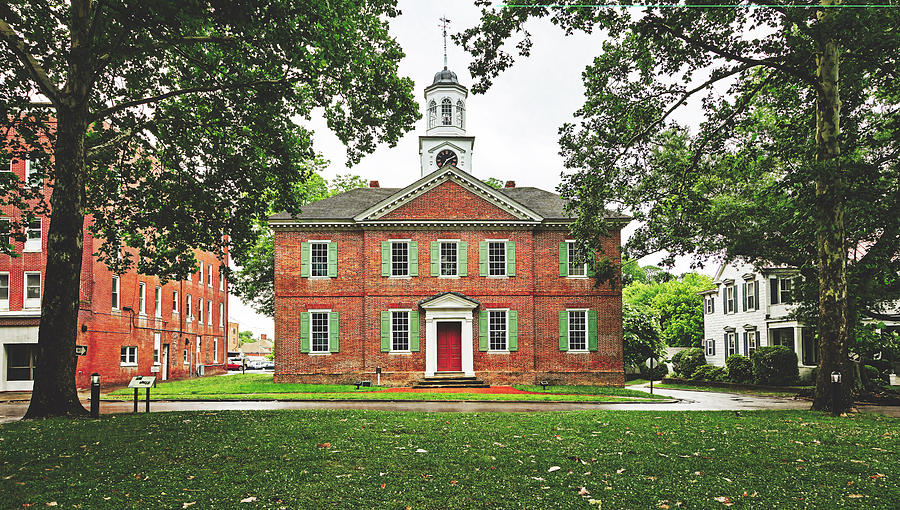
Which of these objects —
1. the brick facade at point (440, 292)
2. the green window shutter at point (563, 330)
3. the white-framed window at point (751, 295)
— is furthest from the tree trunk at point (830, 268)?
the white-framed window at point (751, 295)

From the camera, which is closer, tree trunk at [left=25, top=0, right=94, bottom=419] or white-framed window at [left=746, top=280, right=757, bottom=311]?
tree trunk at [left=25, top=0, right=94, bottom=419]

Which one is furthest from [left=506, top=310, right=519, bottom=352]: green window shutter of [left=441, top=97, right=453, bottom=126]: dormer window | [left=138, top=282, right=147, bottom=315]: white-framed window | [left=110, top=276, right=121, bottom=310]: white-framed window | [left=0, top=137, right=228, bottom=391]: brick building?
[left=138, top=282, right=147, bottom=315]: white-framed window

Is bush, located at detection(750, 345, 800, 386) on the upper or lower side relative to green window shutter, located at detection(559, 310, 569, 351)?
lower

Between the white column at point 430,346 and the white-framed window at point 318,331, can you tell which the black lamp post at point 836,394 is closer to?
the white column at point 430,346

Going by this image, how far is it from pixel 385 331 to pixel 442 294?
10.6 ft

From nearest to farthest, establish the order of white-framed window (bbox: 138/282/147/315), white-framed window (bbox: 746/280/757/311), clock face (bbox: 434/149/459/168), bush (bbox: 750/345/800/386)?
1. bush (bbox: 750/345/800/386)
2. white-framed window (bbox: 138/282/147/315)
3. clock face (bbox: 434/149/459/168)
4. white-framed window (bbox: 746/280/757/311)

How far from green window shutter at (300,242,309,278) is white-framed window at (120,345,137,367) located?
11.4m

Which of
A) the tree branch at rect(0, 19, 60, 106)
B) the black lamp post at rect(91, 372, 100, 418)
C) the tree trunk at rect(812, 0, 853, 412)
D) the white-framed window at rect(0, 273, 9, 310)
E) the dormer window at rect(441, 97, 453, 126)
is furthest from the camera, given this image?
the dormer window at rect(441, 97, 453, 126)

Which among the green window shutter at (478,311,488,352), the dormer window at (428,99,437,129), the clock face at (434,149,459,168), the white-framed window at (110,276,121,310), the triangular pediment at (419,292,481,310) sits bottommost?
the green window shutter at (478,311,488,352)

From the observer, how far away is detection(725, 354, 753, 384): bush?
3378cm

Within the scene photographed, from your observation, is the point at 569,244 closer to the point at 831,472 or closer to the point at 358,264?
the point at 358,264

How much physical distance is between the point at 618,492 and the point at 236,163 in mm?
12508

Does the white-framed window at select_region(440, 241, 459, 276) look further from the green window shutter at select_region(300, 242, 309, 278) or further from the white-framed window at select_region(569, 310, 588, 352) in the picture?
the green window shutter at select_region(300, 242, 309, 278)

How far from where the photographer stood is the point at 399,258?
94.3 feet
